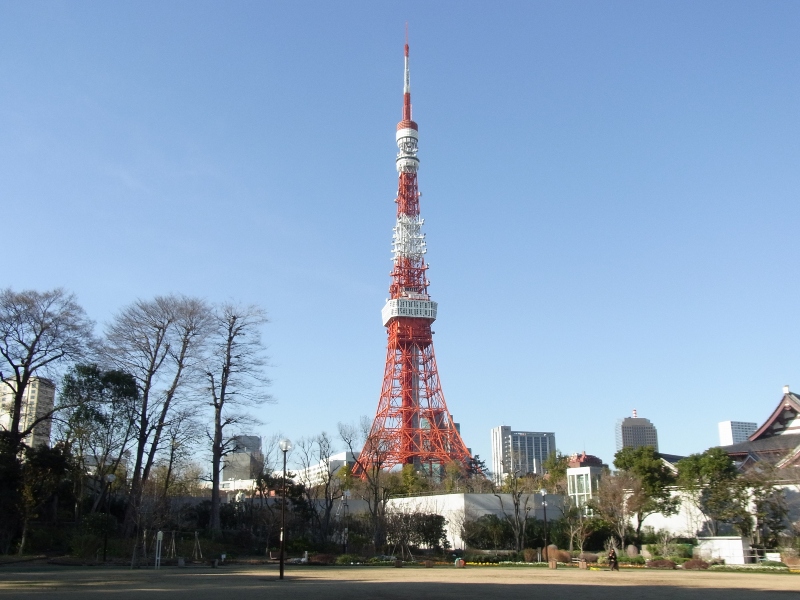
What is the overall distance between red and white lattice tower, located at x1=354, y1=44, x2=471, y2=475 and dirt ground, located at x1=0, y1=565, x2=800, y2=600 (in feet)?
124

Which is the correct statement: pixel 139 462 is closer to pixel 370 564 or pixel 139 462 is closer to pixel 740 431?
pixel 370 564

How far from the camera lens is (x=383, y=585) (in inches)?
773

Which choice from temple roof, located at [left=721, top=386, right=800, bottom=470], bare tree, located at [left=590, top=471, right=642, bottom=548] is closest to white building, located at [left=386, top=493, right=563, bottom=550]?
bare tree, located at [left=590, top=471, right=642, bottom=548]

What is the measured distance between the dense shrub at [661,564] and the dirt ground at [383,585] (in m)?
2.82

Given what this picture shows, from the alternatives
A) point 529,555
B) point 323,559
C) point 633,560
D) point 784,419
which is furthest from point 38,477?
point 784,419

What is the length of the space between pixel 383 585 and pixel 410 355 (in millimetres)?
53361

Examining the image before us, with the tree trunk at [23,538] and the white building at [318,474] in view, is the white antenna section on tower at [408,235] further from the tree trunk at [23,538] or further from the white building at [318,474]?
the tree trunk at [23,538]

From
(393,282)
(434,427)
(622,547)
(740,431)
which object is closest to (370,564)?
(622,547)

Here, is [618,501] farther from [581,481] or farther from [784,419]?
[581,481]

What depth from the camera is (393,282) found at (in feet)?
251

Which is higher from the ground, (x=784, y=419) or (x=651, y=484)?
(x=784, y=419)

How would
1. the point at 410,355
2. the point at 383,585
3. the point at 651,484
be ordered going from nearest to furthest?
the point at 383,585 → the point at 651,484 → the point at 410,355

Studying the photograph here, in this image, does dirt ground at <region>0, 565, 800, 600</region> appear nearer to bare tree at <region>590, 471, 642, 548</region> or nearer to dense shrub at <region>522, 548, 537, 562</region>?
dense shrub at <region>522, 548, 537, 562</region>

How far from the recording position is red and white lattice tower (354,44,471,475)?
6738 centimetres
